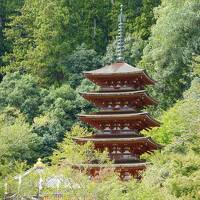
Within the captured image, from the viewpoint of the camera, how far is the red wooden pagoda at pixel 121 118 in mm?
33875

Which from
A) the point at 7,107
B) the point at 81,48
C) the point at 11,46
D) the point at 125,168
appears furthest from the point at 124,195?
→ the point at 11,46

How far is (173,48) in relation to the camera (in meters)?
50.0

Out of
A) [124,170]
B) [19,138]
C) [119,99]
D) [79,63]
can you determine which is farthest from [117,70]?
[79,63]

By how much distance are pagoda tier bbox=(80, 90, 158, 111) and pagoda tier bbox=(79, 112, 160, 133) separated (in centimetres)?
80

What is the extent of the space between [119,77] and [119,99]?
101 cm

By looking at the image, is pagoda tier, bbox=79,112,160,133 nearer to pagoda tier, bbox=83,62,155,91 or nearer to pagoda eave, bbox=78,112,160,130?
pagoda eave, bbox=78,112,160,130

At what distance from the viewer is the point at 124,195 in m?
27.8

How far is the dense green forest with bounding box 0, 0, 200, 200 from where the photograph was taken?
161ft

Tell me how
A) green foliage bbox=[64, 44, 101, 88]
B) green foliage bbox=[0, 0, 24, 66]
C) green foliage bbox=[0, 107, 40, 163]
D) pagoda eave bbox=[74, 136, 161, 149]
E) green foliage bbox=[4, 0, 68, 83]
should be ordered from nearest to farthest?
pagoda eave bbox=[74, 136, 161, 149], green foliage bbox=[0, 107, 40, 163], green foliage bbox=[64, 44, 101, 88], green foliage bbox=[4, 0, 68, 83], green foliage bbox=[0, 0, 24, 66]

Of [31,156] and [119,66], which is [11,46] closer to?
[31,156]

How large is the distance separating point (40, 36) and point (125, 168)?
99.7ft

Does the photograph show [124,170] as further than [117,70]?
No

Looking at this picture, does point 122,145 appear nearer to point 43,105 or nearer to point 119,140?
point 119,140

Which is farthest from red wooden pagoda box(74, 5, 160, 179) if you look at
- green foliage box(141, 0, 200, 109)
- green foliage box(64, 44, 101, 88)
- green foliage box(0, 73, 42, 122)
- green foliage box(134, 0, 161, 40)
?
green foliage box(64, 44, 101, 88)
